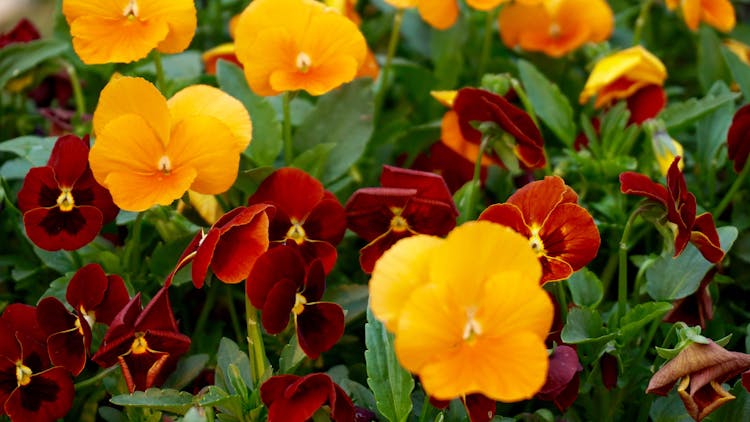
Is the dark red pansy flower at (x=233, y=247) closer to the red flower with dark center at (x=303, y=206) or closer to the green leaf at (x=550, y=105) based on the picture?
the red flower with dark center at (x=303, y=206)

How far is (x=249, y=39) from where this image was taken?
1097mm

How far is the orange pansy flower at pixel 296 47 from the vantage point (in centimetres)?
108

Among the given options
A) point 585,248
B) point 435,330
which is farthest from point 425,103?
point 435,330

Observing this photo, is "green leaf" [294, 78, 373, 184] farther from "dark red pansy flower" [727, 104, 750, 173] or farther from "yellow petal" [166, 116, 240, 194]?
"dark red pansy flower" [727, 104, 750, 173]

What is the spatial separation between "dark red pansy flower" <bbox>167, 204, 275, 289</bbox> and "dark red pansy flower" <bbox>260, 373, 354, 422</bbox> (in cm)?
11

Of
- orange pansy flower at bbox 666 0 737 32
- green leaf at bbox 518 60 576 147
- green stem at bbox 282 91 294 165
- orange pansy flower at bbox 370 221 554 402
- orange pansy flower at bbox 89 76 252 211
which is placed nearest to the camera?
orange pansy flower at bbox 370 221 554 402

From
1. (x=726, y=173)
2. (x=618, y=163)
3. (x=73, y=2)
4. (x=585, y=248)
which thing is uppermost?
(x=73, y=2)

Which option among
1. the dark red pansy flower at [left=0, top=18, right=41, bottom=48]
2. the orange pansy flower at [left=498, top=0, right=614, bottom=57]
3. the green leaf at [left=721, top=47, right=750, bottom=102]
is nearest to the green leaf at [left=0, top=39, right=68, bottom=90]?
the dark red pansy flower at [left=0, top=18, right=41, bottom=48]

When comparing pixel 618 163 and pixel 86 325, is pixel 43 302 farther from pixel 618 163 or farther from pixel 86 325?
pixel 618 163

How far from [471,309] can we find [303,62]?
0.49 metres

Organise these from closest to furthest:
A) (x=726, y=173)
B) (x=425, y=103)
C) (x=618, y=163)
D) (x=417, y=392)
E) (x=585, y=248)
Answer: (x=585, y=248)
(x=417, y=392)
(x=618, y=163)
(x=726, y=173)
(x=425, y=103)

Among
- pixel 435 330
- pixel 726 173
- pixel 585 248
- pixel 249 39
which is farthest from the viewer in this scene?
pixel 726 173

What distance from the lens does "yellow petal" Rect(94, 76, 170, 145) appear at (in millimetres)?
948

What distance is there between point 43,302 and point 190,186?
0.19m
